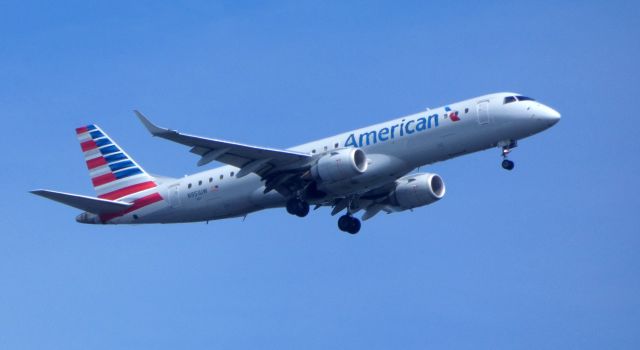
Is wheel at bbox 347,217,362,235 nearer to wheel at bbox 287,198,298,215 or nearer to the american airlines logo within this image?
wheel at bbox 287,198,298,215

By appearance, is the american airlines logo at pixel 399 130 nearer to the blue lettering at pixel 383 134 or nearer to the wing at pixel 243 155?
the blue lettering at pixel 383 134

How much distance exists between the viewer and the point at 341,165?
55250 mm

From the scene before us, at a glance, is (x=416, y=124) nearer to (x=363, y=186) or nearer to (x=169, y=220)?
(x=363, y=186)

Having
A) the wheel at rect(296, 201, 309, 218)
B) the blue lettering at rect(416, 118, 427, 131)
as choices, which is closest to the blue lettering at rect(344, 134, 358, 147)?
the blue lettering at rect(416, 118, 427, 131)

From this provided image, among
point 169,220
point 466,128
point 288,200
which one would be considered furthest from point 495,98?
point 169,220

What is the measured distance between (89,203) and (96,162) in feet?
17.6

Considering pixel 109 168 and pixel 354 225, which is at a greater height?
pixel 109 168

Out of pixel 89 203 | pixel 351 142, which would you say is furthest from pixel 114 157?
pixel 351 142

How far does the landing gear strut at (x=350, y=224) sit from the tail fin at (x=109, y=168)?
904 cm

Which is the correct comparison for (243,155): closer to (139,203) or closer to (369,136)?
(369,136)

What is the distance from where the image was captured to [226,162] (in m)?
57.2

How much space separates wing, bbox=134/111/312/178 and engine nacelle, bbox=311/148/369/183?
1454 millimetres

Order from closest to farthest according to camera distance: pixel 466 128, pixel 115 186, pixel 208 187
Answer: pixel 466 128 < pixel 208 187 < pixel 115 186

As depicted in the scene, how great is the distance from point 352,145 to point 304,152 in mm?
2402
